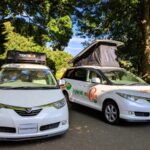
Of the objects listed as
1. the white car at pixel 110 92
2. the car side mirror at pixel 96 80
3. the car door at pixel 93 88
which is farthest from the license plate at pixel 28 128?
the car side mirror at pixel 96 80

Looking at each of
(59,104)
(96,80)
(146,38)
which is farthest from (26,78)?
(146,38)

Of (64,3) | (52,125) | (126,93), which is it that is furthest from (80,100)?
(64,3)

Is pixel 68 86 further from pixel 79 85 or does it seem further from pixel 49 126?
pixel 49 126

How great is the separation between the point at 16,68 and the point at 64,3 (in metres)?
10.6

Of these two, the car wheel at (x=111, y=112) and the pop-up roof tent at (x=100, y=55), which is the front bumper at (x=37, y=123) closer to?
the car wheel at (x=111, y=112)

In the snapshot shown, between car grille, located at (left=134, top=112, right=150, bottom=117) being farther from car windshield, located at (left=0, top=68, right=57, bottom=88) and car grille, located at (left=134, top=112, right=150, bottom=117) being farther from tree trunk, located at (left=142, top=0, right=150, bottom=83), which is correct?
tree trunk, located at (left=142, top=0, right=150, bottom=83)

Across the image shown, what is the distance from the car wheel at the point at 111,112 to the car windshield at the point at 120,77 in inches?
30.1

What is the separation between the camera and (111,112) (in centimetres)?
783

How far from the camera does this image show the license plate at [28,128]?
18.2 feet

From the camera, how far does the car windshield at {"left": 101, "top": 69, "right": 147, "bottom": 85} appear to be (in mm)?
8523

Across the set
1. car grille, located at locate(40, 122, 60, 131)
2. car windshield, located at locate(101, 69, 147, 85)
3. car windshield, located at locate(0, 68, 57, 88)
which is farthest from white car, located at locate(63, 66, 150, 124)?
car grille, located at locate(40, 122, 60, 131)

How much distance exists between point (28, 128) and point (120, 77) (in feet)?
13.2

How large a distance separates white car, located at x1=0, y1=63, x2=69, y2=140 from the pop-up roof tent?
18.3 ft

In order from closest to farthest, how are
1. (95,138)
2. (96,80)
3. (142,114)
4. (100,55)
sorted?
1. (95,138)
2. (142,114)
3. (96,80)
4. (100,55)
